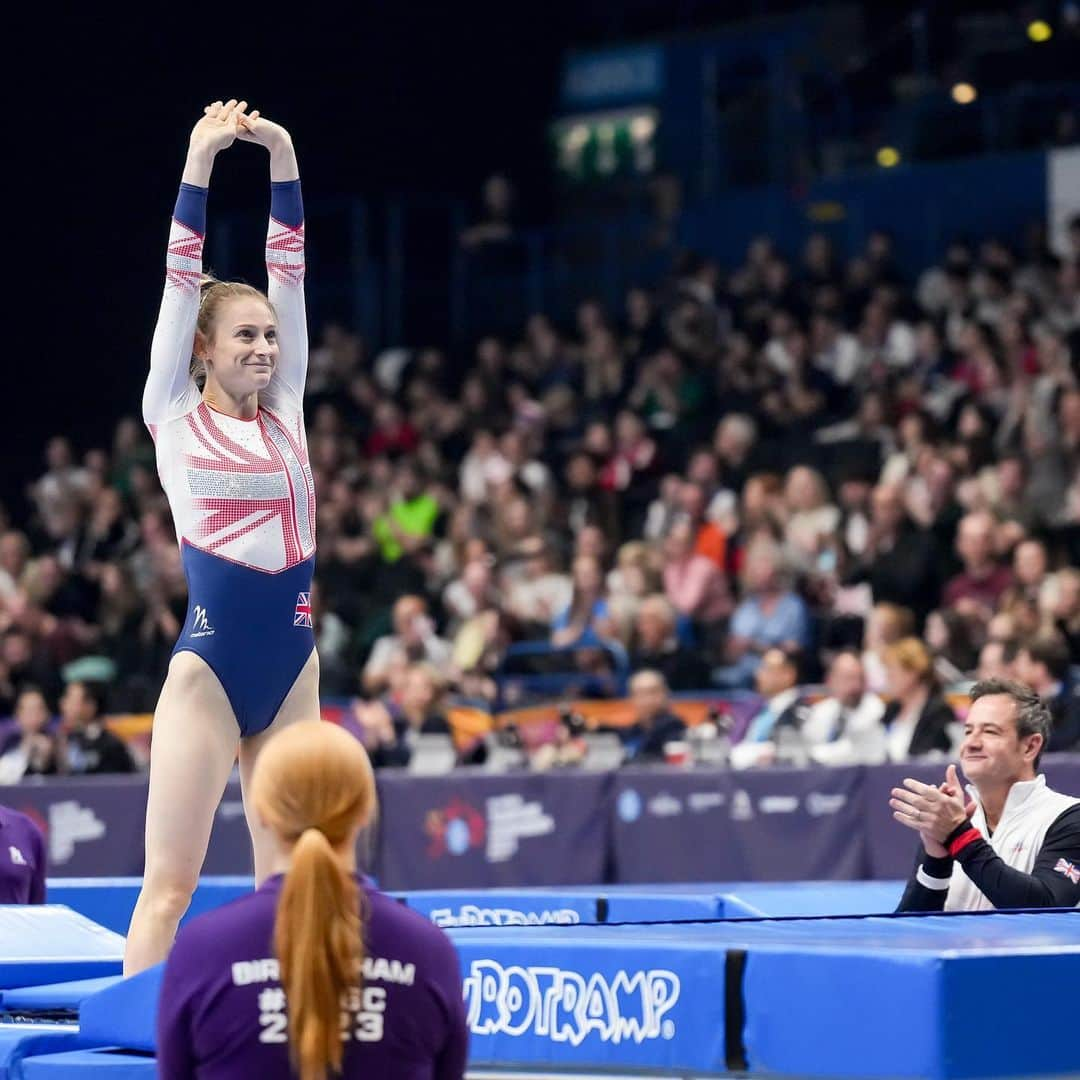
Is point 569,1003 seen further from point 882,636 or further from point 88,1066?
point 882,636

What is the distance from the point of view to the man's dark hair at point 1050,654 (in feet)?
30.8

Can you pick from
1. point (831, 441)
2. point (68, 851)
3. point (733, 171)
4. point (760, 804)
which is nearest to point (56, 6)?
point (733, 171)

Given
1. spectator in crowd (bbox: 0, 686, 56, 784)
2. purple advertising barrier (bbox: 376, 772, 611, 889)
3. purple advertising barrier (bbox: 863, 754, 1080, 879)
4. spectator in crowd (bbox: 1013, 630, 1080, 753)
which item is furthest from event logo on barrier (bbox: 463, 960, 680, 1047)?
spectator in crowd (bbox: 0, 686, 56, 784)

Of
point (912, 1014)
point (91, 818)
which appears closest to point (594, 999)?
point (912, 1014)

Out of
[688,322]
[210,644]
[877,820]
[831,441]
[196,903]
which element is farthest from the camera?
[688,322]

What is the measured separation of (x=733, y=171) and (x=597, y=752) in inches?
364

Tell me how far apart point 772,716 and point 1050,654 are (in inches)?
62.7

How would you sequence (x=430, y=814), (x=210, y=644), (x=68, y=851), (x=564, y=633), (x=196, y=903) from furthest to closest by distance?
(x=564, y=633) < (x=68, y=851) < (x=430, y=814) < (x=196, y=903) < (x=210, y=644)

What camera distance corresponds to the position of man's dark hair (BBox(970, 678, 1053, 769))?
5.55 meters

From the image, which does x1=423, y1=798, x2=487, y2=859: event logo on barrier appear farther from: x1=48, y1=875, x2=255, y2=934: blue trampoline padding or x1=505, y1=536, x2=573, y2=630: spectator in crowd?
x1=48, y1=875, x2=255, y2=934: blue trampoline padding

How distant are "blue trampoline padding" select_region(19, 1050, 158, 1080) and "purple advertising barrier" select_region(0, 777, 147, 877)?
6.82 m

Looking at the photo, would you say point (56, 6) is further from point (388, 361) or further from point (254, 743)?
point (254, 743)

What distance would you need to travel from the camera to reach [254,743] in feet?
16.1

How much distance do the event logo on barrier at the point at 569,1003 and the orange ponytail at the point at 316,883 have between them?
1368 millimetres
